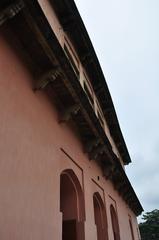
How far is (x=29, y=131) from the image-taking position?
454 cm

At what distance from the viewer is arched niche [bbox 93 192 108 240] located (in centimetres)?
812

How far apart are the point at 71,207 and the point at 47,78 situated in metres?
3.30

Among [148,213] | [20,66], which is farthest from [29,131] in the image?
[148,213]

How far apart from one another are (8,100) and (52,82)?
1717mm

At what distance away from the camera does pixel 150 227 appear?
3369 cm

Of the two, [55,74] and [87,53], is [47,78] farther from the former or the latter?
[87,53]

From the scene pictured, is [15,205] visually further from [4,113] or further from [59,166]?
[59,166]

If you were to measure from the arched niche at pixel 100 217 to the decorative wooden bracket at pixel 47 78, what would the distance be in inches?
180

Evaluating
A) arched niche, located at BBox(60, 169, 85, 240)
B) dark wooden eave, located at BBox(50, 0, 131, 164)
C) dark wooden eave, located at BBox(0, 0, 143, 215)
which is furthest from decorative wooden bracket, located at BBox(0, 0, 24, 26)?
dark wooden eave, located at BBox(50, 0, 131, 164)

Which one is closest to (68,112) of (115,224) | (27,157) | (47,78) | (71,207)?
(47,78)

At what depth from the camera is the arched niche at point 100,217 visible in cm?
812

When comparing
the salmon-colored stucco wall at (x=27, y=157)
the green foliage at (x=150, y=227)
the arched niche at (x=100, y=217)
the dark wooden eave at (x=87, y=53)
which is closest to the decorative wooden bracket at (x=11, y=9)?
the salmon-colored stucco wall at (x=27, y=157)

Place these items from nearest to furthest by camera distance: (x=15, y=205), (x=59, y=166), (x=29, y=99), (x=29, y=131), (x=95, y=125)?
(x=15, y=205) < (x=29, y=131) < (x=29, y=99) < (x=59, y=166) < (x=95, y=125)

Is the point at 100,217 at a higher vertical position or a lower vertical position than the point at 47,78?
lower
